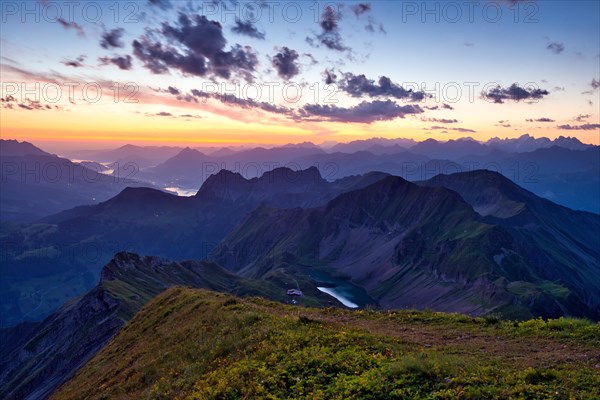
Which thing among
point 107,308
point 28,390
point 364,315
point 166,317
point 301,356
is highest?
point 301,356

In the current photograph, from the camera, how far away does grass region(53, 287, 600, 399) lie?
17500mm

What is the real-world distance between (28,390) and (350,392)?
365ft

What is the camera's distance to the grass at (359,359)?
1750 centimetres

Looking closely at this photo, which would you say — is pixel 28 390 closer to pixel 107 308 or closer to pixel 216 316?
pixel 107 308

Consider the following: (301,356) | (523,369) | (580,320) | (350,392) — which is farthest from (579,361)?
(301,356)

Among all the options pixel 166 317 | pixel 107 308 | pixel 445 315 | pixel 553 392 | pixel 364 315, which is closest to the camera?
pixel 553 392

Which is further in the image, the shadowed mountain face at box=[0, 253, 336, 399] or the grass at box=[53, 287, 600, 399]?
the shadowed mountain face at box=[0, 253, 336, 399]

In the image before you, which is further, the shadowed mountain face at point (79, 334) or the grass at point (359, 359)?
the shadowed mountain face at point (79, 334)

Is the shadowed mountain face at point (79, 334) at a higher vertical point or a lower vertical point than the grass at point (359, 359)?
lower

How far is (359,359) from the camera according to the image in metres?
20.7

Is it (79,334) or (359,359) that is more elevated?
(359,359)

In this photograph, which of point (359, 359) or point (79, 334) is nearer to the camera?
point (359, 359)

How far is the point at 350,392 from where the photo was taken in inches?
698

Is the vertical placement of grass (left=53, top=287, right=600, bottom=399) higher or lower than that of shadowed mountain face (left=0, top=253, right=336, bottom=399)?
higher
